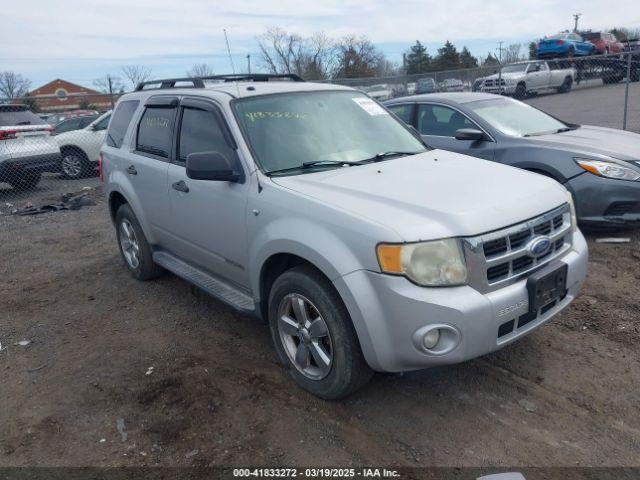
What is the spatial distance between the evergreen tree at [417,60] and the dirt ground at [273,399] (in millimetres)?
59236

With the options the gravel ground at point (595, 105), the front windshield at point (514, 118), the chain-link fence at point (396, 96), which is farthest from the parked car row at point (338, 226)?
the gravel ground at point (595, 105)

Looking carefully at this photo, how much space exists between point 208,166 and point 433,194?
1.44m

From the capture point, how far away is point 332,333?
2.92 m

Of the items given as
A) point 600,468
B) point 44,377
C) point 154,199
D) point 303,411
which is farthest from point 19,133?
point 600,468

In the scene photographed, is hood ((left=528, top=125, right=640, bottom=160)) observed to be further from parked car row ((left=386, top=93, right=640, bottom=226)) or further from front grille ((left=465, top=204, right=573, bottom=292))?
front grille ((left=465, top=204, right=573, bottom=292))

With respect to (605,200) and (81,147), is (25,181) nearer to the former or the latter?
(81,147)

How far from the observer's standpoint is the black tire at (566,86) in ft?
81.6

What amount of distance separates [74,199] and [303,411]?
328 inches

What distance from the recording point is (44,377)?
3.76m

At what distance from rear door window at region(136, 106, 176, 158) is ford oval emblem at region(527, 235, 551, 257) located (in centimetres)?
297

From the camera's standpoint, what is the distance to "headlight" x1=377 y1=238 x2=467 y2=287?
2.63 meters

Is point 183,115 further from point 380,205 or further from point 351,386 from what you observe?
point 351,386

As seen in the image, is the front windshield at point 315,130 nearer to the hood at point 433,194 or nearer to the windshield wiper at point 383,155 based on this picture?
the windshield wiper at point 383,155

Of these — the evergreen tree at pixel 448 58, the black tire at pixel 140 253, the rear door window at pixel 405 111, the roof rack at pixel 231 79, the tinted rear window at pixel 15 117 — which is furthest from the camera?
the evergreen tree at pixel 448 58
